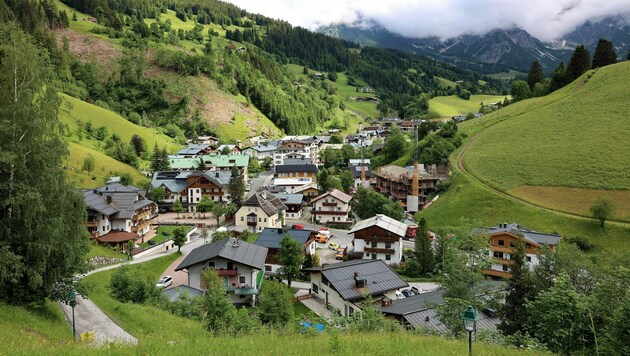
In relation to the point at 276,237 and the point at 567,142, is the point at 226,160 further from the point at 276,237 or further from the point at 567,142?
the point at 567,142

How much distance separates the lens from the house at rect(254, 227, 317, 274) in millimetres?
49500

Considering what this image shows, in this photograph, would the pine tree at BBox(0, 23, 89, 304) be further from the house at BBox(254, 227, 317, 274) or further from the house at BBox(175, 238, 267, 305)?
the house at BBox(254, 227, 317, 274)

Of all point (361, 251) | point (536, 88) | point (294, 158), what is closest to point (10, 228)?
point (361, 251)

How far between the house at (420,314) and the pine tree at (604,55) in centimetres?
10167

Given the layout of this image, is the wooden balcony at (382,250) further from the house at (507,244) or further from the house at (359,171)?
the house at (359,171)

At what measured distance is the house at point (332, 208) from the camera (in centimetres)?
6944

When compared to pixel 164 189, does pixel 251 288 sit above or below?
below

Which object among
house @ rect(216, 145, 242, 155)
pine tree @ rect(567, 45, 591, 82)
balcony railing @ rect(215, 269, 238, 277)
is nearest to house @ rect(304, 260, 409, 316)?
balcony railing @ rect(215, 269, 238, 277)

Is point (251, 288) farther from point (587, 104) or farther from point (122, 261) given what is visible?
point (587, 104)

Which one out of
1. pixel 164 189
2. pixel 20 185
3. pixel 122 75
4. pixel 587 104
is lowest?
pixel 164 189

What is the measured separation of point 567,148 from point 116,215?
71773 mm

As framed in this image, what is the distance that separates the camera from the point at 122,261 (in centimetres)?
4462

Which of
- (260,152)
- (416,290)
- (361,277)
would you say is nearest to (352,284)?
(361,277)

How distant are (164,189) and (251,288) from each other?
43.9m
